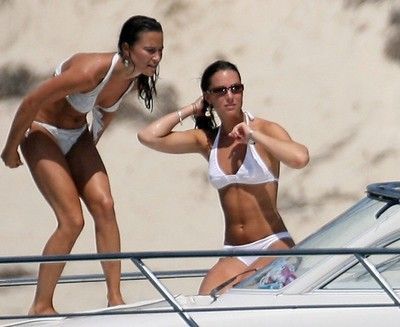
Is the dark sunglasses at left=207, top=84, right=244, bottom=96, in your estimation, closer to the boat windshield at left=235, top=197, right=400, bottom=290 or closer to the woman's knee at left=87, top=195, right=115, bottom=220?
the woman's knee at left=87, top=195, right=115, bottom=220

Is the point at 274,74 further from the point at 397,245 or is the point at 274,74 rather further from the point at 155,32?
the point at 397,245

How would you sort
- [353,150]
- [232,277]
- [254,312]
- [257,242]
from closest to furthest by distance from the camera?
[254,312] < [232,277] < [257,242] < [353,150]

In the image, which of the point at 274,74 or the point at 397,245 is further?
the point at 274,74

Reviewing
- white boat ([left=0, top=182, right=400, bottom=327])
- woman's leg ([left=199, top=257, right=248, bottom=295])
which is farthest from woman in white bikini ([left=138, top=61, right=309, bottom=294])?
white boat ([left=0, top=182, right=400, bottom=327])

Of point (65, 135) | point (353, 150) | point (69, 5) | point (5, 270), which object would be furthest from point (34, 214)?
point (65, 135)

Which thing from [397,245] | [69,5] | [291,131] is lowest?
[397,245]

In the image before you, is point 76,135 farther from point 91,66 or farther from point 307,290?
point 307,290

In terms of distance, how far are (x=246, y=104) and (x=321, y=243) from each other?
3.60 m

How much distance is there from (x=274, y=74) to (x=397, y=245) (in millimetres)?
4007

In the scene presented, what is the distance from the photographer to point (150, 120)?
8.45 meters

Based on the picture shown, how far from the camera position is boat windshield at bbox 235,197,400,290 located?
15.0ft

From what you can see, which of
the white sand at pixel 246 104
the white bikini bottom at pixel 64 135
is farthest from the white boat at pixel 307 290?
the white sand at pixel 246 104

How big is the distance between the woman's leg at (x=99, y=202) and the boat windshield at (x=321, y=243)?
34.6 inches

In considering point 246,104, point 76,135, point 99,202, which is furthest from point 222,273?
point 246,104
